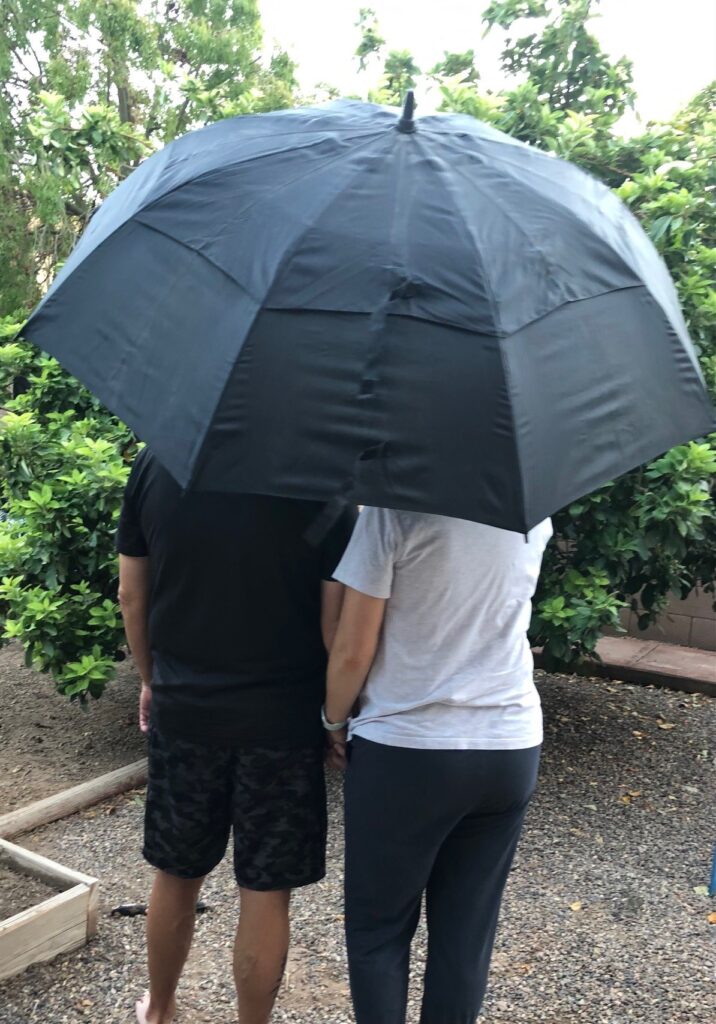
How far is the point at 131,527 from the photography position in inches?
96.2

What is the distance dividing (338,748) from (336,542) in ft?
1.58

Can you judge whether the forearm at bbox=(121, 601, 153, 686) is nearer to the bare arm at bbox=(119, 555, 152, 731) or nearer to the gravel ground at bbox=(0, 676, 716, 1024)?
the bare arm at bbox=(119, 555, 152, 731)

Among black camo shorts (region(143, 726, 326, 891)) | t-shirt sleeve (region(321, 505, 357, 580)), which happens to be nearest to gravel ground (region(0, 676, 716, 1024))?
black camo shorts (region(143, 726, 326, 891))

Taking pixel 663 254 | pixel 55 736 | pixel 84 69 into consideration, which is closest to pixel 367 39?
pixel 663 254

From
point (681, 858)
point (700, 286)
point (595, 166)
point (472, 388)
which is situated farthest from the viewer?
point (595, 166)

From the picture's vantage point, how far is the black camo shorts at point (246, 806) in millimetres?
2336

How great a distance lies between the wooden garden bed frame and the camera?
9.95ft

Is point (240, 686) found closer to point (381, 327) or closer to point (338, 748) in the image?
point (338, 748)

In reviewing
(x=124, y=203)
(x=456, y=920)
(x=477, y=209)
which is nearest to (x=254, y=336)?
(x=477, y=209)

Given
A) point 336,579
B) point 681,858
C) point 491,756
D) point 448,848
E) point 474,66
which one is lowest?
point 681,858

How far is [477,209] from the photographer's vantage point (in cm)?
196

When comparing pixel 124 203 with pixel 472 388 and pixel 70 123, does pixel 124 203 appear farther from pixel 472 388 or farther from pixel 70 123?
pixel 70 123

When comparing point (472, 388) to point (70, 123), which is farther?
point (70, 123)

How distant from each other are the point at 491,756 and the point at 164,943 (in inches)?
44.0
